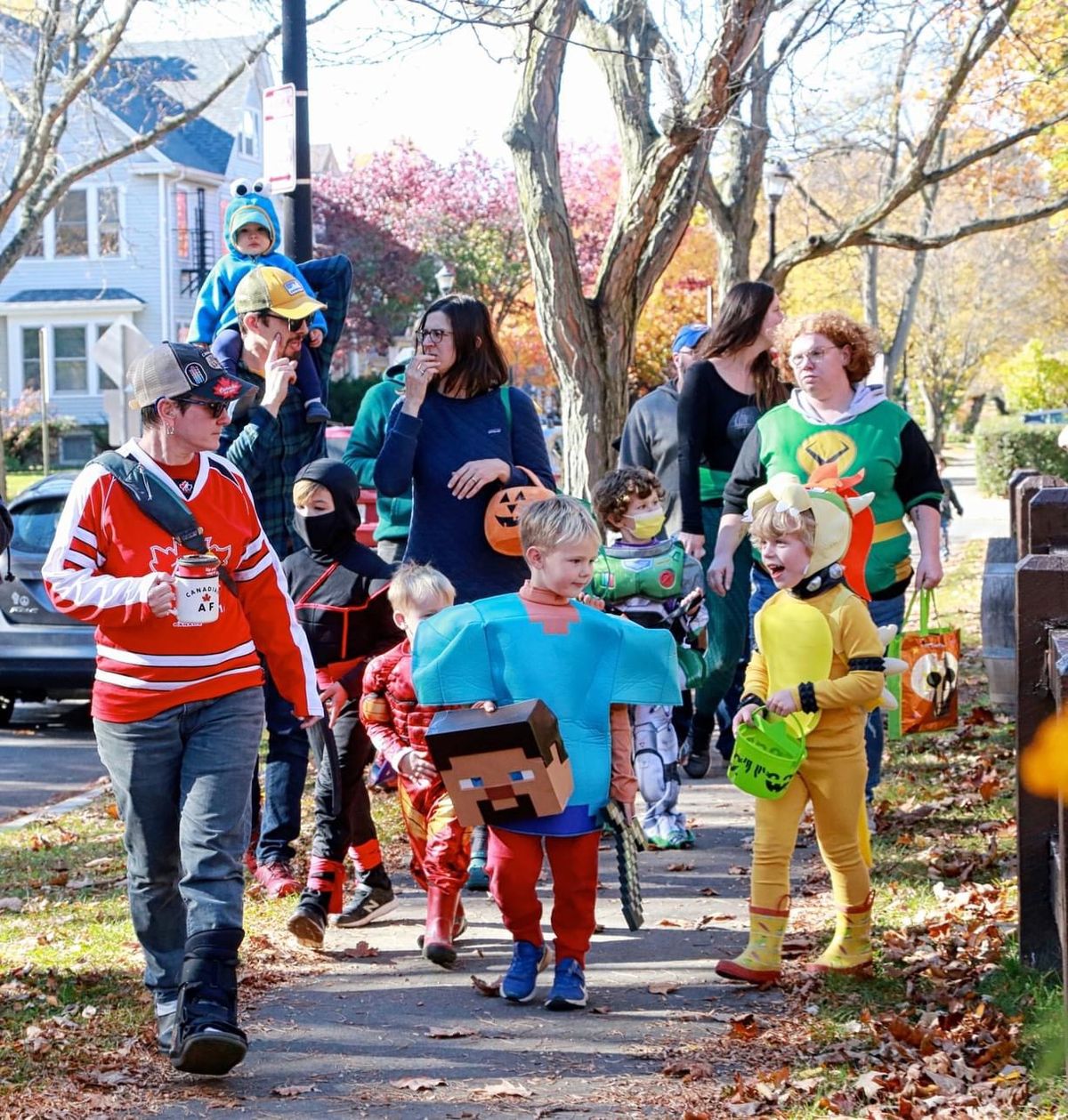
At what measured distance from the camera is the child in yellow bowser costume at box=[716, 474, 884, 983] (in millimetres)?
5309

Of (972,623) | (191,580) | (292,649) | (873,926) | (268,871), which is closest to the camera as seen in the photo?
(191,580)

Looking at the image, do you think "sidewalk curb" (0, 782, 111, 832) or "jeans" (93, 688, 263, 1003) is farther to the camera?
"sidewalk curb" (0, 782, 111, 832)

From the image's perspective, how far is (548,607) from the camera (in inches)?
202

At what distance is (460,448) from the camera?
6.36 m

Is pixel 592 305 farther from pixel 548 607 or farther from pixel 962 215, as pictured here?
pixel 962 215

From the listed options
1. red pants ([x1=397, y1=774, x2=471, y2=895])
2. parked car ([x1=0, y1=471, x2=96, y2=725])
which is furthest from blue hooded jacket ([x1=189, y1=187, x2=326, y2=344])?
parked car ([x1=0, y1=471, x2=96, y2=725])

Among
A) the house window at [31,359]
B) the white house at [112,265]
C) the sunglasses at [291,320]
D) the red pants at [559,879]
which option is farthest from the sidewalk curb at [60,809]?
the house window at [31,359]

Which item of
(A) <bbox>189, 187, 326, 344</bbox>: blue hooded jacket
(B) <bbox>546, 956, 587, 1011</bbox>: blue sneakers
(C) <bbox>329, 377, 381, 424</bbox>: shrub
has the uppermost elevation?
(C) <bbox>329, 377, 381, 424</bbox>: shrub

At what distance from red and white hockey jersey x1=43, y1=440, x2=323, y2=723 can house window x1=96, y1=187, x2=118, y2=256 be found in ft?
138

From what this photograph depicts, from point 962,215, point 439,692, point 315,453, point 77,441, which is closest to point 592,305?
point 315,453

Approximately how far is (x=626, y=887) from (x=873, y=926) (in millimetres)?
1156

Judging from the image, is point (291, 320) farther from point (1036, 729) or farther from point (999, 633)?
point (999, 633)

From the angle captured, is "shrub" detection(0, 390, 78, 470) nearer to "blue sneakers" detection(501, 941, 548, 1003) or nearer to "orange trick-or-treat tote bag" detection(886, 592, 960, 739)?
"orange trick-or-treat tote bag" detection(886, 592, 960, 739)

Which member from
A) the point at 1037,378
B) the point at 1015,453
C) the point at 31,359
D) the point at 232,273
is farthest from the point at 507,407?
the point at 1037,378
